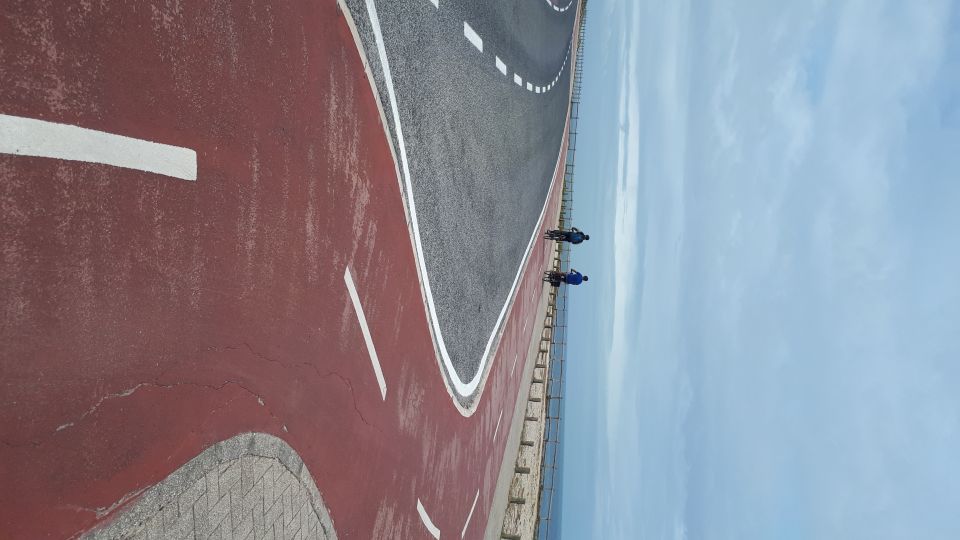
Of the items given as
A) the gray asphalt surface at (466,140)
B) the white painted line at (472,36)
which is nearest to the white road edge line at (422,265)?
the gray asphalt surface at (466,140)

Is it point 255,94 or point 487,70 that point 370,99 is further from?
point 487,70

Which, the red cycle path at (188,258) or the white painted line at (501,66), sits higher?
the white painted line at (501,66)

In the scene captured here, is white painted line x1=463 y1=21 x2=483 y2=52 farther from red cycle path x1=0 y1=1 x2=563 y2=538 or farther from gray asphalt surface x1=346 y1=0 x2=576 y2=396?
red cycle path x1=0 y1=1 x2=563 y2=538

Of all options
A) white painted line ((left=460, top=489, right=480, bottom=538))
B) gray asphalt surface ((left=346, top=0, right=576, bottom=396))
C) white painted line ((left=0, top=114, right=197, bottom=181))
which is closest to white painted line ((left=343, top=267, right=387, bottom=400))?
gray asphalt surface ((left=346, top=0, right=576, bottom=396))

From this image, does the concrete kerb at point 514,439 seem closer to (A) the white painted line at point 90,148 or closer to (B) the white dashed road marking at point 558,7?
(B) the white dashed road marking at point 558,7

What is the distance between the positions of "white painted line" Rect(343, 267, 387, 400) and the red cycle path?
0.12m

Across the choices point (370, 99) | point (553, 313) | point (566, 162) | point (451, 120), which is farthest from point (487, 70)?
point (566, 162)

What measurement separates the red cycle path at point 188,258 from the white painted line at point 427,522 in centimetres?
197

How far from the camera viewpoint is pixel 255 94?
15.8ft

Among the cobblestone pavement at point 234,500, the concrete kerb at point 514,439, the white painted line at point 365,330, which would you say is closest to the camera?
the cobblestone pavement at point 234,500

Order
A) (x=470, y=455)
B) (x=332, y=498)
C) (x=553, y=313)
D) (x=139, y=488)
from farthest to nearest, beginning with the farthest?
(x=553, y=313) → (x=470, y=455) → (x=332, y=498) → (x=139, y=488)

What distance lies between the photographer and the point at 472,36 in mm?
10352

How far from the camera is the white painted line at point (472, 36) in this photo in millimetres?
9906

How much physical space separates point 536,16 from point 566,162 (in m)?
11.7
